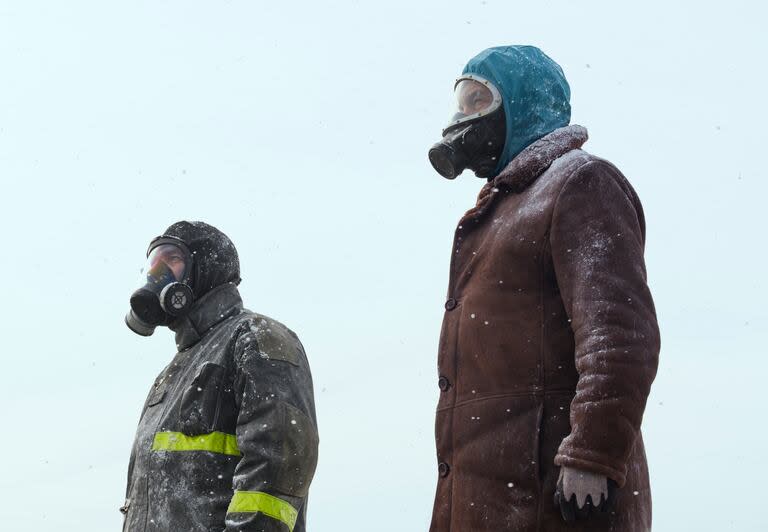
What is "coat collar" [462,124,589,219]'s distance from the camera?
405 centimetres

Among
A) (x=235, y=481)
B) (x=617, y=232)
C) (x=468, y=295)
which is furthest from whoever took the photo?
(x=235, y=481)

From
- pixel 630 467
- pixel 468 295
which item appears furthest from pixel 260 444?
pixel 630 467

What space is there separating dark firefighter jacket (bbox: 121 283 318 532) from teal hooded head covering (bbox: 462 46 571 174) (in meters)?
1.48

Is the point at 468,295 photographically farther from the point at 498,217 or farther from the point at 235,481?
the point at 235,481

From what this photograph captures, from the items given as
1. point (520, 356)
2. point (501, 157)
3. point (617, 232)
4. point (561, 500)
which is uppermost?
point (501, 157)

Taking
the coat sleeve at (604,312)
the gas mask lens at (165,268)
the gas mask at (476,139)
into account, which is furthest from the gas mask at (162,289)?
the coat sleeve at (604,312)

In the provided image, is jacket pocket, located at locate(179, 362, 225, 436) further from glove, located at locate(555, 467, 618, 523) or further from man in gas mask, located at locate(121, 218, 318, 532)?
glove, located at locate(555, 467, 618, 523)

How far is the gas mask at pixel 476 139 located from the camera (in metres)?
4.22

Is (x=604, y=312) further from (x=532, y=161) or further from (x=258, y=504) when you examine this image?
(x=258, y=504)

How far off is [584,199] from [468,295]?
49 cm

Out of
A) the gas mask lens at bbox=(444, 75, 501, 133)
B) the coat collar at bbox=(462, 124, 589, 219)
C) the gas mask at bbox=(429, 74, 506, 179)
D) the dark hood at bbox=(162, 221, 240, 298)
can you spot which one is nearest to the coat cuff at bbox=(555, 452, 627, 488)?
the coat collar at bbox=(462, 124, 589, 219)

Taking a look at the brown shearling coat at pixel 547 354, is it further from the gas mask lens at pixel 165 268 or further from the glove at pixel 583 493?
the gas mask lens at pixel 165 268

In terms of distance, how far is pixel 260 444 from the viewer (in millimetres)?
4969

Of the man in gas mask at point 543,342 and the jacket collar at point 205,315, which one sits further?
the jacket collar at point 205,315
